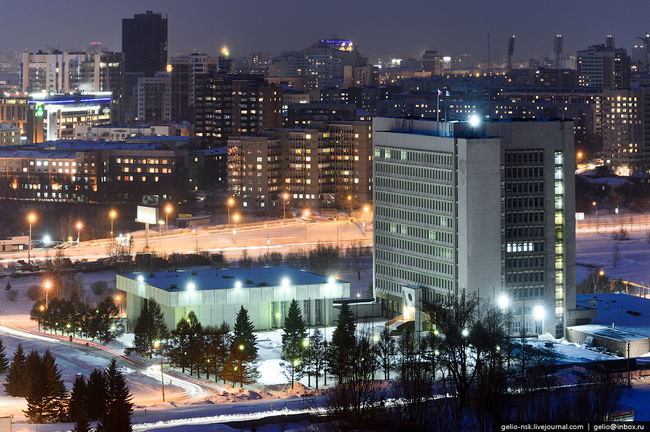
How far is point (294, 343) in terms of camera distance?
53.9m

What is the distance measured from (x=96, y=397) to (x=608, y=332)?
76.4ft

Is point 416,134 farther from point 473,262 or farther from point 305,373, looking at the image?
point 305,373

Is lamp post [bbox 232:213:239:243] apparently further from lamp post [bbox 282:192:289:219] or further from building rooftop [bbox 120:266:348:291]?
building rooftop [bbox 120:266:348:291]

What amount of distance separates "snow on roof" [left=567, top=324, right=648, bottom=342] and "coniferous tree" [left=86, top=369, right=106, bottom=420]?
73.2 feet

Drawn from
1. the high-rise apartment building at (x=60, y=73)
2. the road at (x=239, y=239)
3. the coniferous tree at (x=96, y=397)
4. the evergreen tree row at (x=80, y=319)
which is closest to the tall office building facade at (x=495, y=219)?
the evergreen tree row at (x=80, y=319)

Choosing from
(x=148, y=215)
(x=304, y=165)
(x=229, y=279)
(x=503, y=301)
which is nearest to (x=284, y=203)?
(x=304, y=165)

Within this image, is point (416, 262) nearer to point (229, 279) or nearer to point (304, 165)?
point (229, 279)

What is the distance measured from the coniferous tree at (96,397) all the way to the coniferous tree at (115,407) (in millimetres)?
201

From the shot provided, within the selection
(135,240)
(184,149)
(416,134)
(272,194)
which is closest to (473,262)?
(416,134)

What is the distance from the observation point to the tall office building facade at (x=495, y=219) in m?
59.4

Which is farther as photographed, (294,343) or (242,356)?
(294,343)

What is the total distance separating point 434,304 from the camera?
5953 cm

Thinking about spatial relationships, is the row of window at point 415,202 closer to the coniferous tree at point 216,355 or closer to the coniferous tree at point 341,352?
the coniferous tree at point 341,352

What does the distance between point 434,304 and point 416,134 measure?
320 inches
